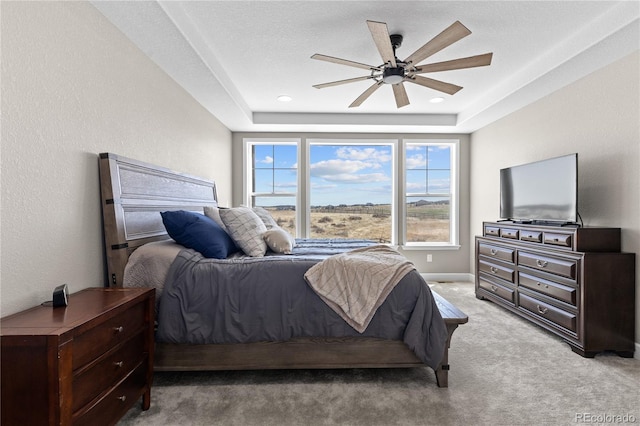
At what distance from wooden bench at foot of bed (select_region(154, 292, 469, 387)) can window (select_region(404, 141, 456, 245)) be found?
330 centimetres

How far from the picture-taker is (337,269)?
2.07 metres

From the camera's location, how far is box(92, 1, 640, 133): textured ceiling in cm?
220

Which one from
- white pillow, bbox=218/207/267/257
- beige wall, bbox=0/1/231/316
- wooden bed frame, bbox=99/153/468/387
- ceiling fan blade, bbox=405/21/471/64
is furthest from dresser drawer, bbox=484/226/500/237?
beige wall, bbox=0/1/231/316

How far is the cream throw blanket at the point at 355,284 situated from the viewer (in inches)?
78.3

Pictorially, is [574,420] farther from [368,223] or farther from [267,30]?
[368,223]

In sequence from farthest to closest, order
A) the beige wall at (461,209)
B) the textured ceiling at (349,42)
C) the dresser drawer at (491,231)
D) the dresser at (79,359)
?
the beige wall at (461,209), the dresser drawer at (491,231), the textured ceiling at (349,42), the dresser at (79,359)

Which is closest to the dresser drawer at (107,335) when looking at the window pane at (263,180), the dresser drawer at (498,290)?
the dresser drawer at (498,290)

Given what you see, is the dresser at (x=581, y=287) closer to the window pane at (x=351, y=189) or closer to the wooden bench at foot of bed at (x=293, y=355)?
the wooden bench at foot of bed at (x=293, y=355)

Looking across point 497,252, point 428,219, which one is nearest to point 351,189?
point 428,219

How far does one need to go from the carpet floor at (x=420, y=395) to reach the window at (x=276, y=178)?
321 cm

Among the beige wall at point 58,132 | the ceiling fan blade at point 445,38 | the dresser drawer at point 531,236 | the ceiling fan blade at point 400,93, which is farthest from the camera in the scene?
the dresser drawer at point 531,236

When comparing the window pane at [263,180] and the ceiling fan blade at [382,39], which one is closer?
the ceiling fan blade at [382,39]

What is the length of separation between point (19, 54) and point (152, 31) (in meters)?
0.94

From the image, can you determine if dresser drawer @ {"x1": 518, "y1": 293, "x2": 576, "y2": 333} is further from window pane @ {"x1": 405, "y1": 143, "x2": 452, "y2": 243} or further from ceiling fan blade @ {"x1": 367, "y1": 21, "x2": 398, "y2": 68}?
ceiling fan blade @ {"x1": 367, "y1": 21, "x2": 398, "y2": 68}
